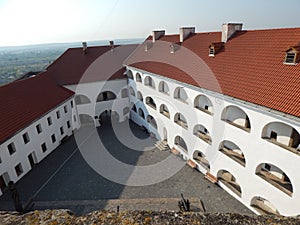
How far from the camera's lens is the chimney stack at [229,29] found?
19.0 meters

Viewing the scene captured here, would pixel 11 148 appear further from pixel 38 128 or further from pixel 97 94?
pixel 97 94

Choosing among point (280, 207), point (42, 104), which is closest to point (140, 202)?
point (280, 207)

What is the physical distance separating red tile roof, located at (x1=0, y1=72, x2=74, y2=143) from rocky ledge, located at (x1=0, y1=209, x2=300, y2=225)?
17185 mm

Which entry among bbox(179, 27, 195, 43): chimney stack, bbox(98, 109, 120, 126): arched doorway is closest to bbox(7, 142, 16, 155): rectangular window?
bbox(98, 109, 120, 126): arched doorway

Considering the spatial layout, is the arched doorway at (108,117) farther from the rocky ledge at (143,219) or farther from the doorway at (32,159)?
the rocky ledge at (143,219)

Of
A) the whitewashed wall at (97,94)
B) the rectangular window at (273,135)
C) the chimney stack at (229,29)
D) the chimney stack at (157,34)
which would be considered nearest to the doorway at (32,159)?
the whitewashed wall at (97,94)

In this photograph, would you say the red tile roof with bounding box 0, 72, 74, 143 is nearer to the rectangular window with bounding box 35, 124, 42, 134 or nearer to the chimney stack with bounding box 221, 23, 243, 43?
the rectangular window with bounding box 35, 124, 42, 134

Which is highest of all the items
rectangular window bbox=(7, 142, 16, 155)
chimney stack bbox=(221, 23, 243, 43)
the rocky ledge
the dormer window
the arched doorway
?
chimney stack bbox=(221, 23, 243, 43)

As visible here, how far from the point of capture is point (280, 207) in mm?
12656

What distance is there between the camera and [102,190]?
1820 cm

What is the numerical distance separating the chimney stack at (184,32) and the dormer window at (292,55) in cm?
1393

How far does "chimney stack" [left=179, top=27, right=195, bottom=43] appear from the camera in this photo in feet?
81.9

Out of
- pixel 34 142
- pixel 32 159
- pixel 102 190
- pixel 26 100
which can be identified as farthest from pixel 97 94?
pixel 102 190

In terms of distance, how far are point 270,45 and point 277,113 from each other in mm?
6577
